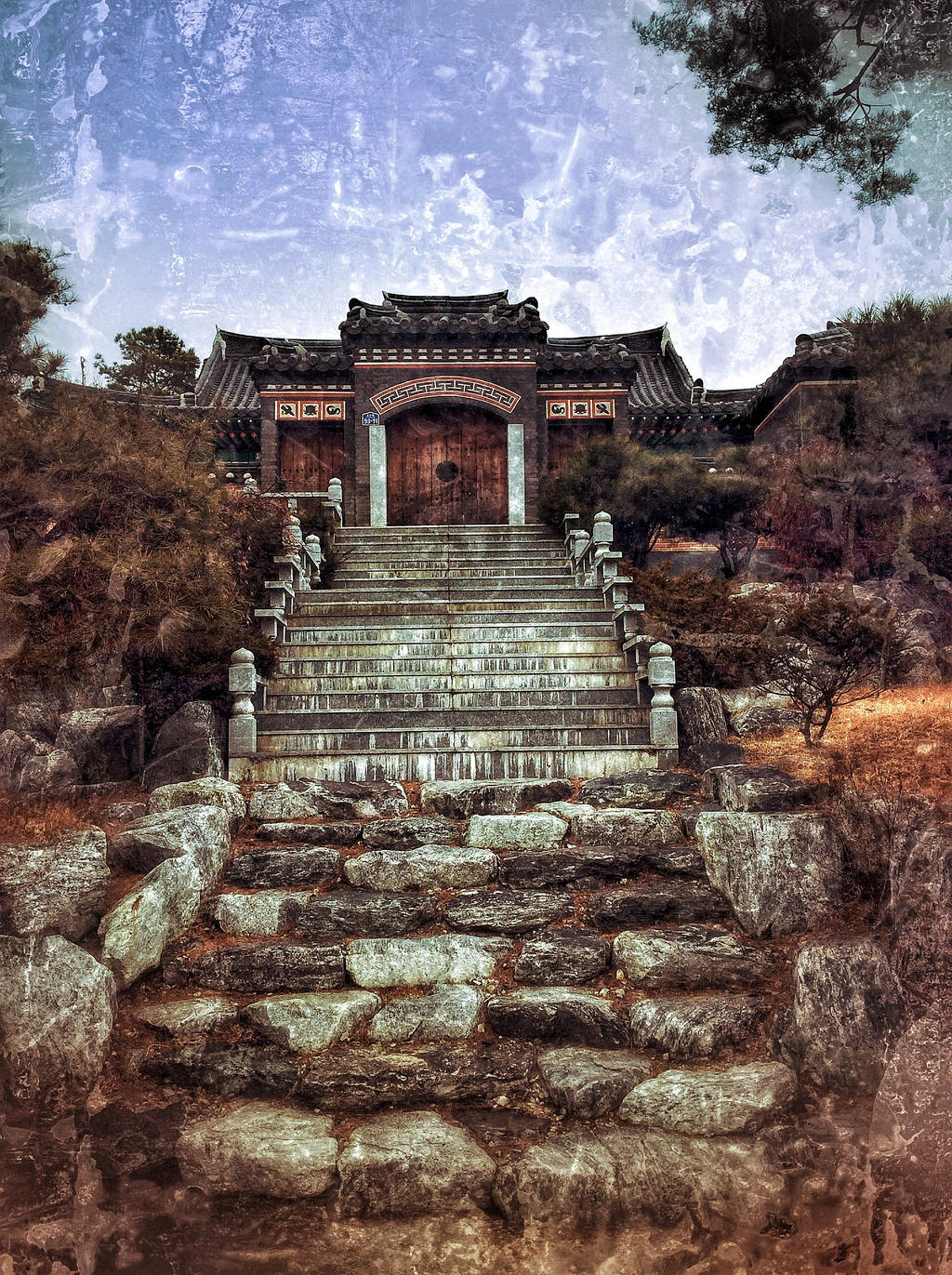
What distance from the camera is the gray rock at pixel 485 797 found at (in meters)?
6.20

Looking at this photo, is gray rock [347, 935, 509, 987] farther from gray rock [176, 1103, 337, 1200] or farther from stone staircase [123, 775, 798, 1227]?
gray rock [176, 1103, 337, 1200]

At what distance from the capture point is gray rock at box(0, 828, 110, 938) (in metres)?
4.09

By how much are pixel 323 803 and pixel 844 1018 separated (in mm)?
3681

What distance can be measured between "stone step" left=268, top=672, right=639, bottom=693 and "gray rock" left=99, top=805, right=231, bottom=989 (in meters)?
3.34

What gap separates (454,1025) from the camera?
13.5 ft

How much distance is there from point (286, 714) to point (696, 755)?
12.1 ft

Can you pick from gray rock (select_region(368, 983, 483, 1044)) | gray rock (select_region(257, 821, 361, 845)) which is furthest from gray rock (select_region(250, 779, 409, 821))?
gray rock (select_region(368, 983, 483, 1044))

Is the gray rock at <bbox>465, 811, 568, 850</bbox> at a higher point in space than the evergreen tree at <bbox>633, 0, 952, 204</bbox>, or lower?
lower

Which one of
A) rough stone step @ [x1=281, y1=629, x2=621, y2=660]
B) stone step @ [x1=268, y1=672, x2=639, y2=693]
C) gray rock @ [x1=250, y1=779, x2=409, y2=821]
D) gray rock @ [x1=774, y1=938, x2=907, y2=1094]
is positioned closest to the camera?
gray rock @ [x1=774, y1=938, x2=907, y2=1094]

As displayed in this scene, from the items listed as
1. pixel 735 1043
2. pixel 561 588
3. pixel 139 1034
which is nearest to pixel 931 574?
pixel 561 588

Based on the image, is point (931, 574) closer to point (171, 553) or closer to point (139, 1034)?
point (171, 553)

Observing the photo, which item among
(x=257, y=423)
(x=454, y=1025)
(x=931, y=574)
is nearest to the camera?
(x=454, y=1025)

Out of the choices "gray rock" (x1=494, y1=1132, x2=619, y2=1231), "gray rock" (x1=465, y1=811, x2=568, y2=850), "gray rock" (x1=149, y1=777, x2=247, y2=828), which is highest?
"gray rock" (x1=149, y1=777, x2=247, y2=828)

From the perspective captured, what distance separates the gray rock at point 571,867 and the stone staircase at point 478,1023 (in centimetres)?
1
